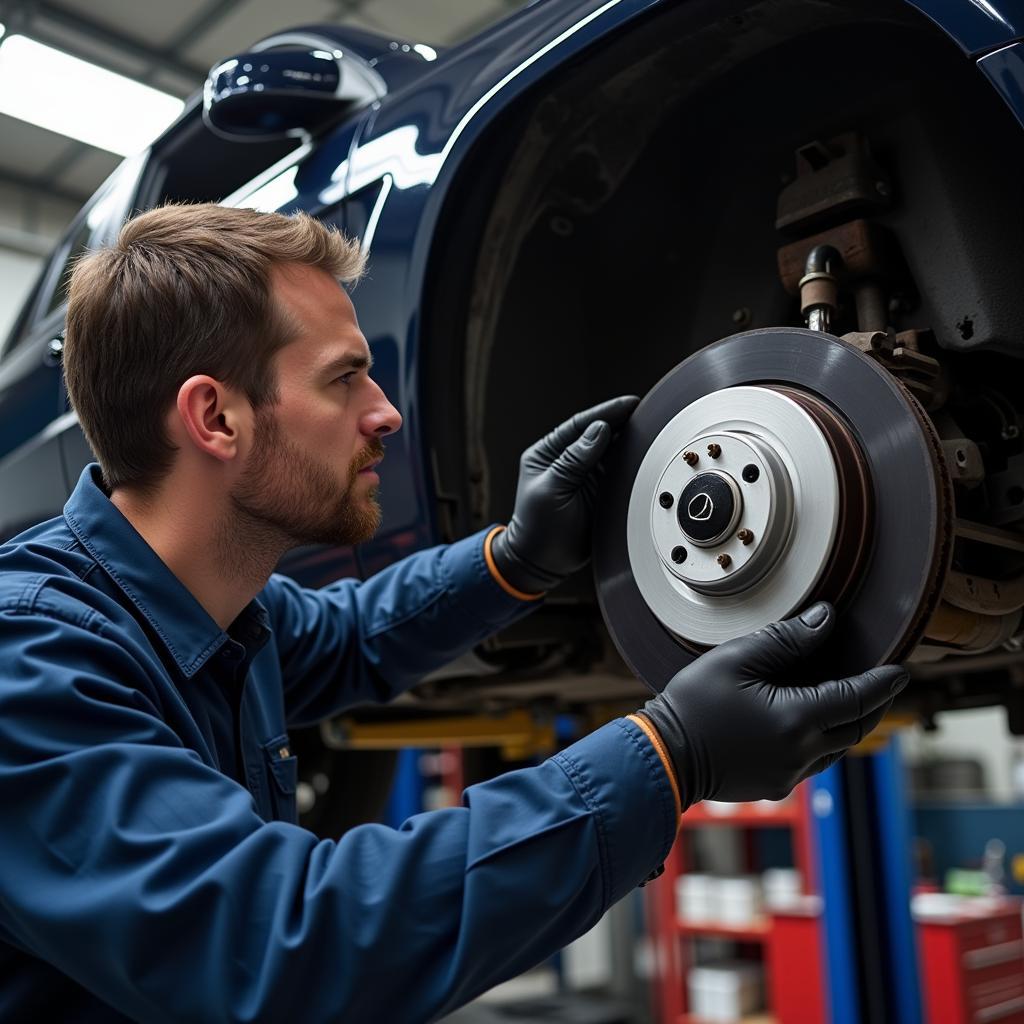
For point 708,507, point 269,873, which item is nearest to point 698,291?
point 708,507

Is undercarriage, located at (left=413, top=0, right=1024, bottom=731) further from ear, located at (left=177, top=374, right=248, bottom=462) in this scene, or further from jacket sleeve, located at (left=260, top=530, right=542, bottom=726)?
ear, located at (left=177, top=374, right=248, bottom=462)

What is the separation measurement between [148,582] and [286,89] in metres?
0.76

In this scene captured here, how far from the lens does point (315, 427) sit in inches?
36.1

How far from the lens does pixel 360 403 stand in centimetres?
97

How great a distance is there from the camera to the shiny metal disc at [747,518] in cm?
78

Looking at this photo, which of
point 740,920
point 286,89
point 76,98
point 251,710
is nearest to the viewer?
point 251,710

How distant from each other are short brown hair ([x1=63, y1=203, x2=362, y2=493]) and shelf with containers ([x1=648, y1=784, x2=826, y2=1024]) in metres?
2.73

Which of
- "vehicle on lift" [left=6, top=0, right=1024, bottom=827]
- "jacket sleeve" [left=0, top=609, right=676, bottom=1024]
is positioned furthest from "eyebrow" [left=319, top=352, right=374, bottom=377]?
"jacket sleeve" [left=0, top=609, right=676, bottom=1024]

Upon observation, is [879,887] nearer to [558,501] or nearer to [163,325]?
[558,501]

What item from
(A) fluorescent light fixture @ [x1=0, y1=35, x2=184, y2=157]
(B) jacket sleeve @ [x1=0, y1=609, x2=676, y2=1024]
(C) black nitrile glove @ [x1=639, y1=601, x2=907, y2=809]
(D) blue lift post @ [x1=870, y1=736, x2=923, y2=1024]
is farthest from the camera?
(A) fluorescent light fixture @ [x1=0, y1=35, x2=184, y2=157]

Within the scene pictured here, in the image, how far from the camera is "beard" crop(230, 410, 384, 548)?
2.97 ft

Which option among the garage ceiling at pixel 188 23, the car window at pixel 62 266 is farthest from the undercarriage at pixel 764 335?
the garage ceiling at pixel 188 23

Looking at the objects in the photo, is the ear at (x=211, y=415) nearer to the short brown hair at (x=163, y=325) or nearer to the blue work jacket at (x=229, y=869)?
the short brown hair at (x=163, y=325)

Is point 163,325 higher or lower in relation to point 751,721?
higher
